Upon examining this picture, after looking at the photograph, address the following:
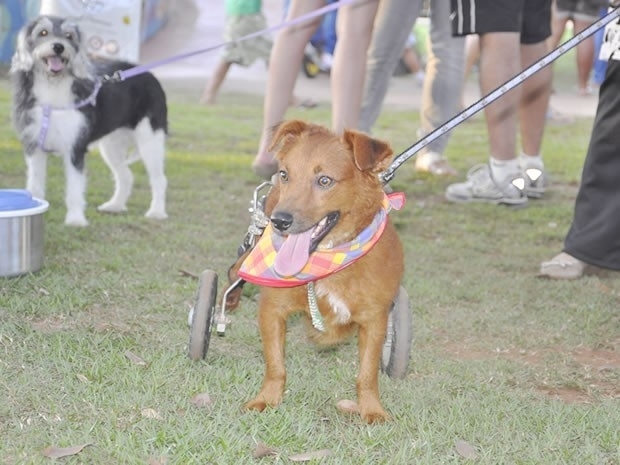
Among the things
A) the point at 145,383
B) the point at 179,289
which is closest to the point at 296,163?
the point at 145,383

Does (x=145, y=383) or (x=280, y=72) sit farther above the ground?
(x=280, y=72)

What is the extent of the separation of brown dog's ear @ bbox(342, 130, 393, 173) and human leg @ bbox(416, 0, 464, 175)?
4583mm

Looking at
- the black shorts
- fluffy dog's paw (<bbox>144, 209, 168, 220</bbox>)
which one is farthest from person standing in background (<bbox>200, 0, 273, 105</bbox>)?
the black shorts

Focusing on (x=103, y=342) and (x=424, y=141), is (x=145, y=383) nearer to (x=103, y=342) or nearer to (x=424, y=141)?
(x=103, y=342)

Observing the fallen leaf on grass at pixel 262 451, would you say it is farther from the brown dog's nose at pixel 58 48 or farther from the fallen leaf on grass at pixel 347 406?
the brown dog's nose at pixel 58 48

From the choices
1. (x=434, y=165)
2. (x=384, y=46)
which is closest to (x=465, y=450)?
(x=384, y=46)

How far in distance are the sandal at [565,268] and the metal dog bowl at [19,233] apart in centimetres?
263

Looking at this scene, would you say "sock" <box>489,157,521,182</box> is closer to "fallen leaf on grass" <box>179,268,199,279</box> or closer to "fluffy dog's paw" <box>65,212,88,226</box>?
"fallen leaf on grass" <box>179,268,199,279</box>

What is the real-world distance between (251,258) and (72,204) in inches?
113

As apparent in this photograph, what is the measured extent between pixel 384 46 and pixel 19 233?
3.59 meters

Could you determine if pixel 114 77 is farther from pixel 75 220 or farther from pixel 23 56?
pixel 75 220

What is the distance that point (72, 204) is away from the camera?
19.3 feet

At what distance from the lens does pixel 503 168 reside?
21.5 ft

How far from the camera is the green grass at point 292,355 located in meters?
3.04
